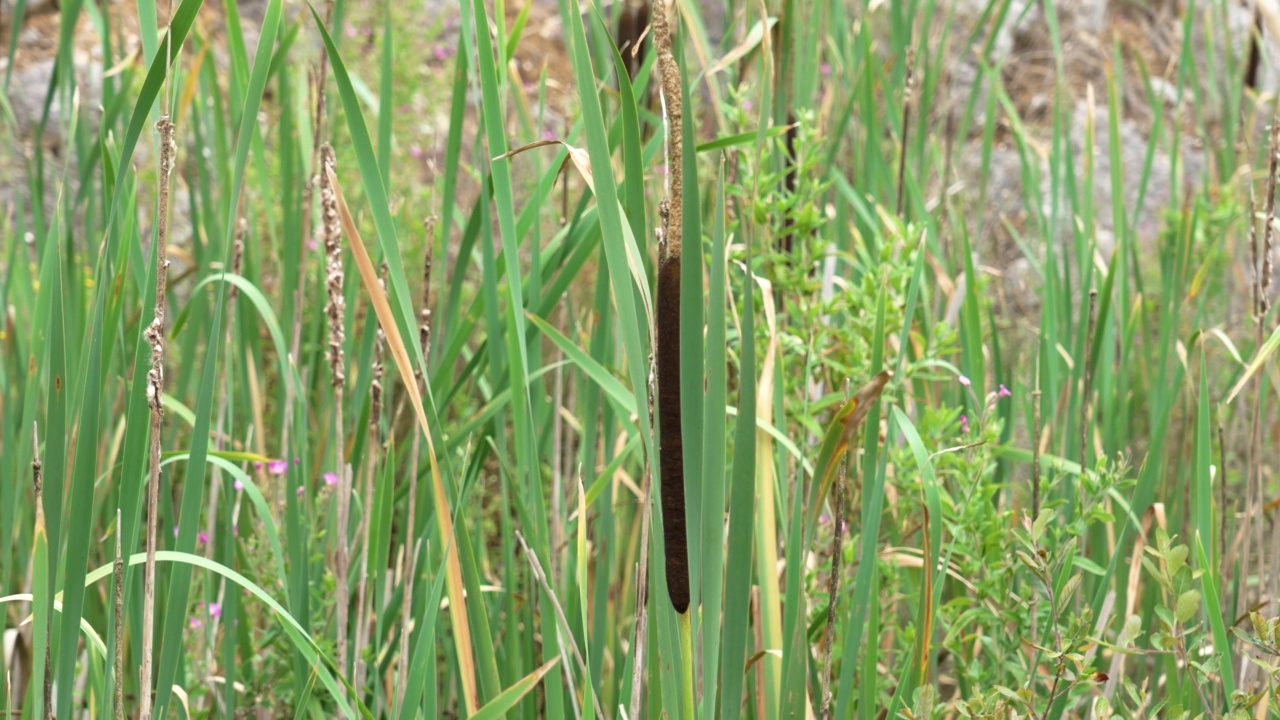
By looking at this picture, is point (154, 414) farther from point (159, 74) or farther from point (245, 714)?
point (245, 714)

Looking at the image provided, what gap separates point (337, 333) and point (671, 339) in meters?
0.30

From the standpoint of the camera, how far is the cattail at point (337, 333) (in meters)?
0.66

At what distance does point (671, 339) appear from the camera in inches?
19.8

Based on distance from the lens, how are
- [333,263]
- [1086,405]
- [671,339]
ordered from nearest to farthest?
[671,339] → [333,263] → [1086,405]

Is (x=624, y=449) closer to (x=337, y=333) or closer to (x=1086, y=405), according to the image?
(x=337, y=333)

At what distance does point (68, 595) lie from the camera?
54 centimetres

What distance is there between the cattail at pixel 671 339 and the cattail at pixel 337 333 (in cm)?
24

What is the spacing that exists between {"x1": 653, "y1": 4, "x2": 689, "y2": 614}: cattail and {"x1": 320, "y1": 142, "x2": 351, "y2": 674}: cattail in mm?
239

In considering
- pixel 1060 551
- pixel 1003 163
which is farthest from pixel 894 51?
pixel 1003 163

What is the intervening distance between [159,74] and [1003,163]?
2898mm

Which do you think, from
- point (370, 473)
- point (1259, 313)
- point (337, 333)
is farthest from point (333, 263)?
point (1259, 313)

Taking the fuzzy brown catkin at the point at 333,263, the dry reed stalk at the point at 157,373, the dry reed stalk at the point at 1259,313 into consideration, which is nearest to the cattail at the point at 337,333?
the fuzzy brown catkin at the point at 333,263

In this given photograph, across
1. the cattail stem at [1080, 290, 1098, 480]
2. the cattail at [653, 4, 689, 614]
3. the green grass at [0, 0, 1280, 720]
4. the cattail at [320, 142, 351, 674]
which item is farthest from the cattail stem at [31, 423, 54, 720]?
the cattail stem at [1080, 290, 1098, 480]

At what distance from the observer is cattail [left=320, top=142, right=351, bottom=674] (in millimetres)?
659
